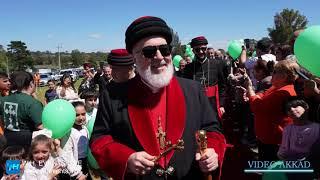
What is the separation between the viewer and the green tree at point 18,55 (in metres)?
69.9

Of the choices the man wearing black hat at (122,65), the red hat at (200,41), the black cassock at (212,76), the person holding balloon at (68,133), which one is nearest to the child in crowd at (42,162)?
the person holding balloon at (68,133)

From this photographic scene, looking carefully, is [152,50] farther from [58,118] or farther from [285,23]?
[285,23]

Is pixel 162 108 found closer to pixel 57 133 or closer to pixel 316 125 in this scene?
pixel 316 125

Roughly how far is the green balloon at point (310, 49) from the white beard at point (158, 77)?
1.67m

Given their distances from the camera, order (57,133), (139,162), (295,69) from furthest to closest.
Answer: (57,133) → (295,69) → (139,162)

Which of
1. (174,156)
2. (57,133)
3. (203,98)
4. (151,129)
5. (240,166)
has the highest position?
(203,98)

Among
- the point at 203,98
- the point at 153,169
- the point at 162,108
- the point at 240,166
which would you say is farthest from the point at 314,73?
the point at 240,166

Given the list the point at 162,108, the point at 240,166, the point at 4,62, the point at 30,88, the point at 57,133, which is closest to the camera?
the point at 162,108

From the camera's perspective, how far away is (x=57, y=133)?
436 cm

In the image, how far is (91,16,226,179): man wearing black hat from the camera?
7.49 ft

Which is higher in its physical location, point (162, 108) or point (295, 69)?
point (295, 69)

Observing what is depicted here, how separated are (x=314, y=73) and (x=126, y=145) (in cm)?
206

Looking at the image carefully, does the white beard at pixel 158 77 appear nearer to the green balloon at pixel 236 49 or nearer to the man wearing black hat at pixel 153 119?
the man wearing black hat at pixel 153 119

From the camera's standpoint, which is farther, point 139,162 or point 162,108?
point 162,108
